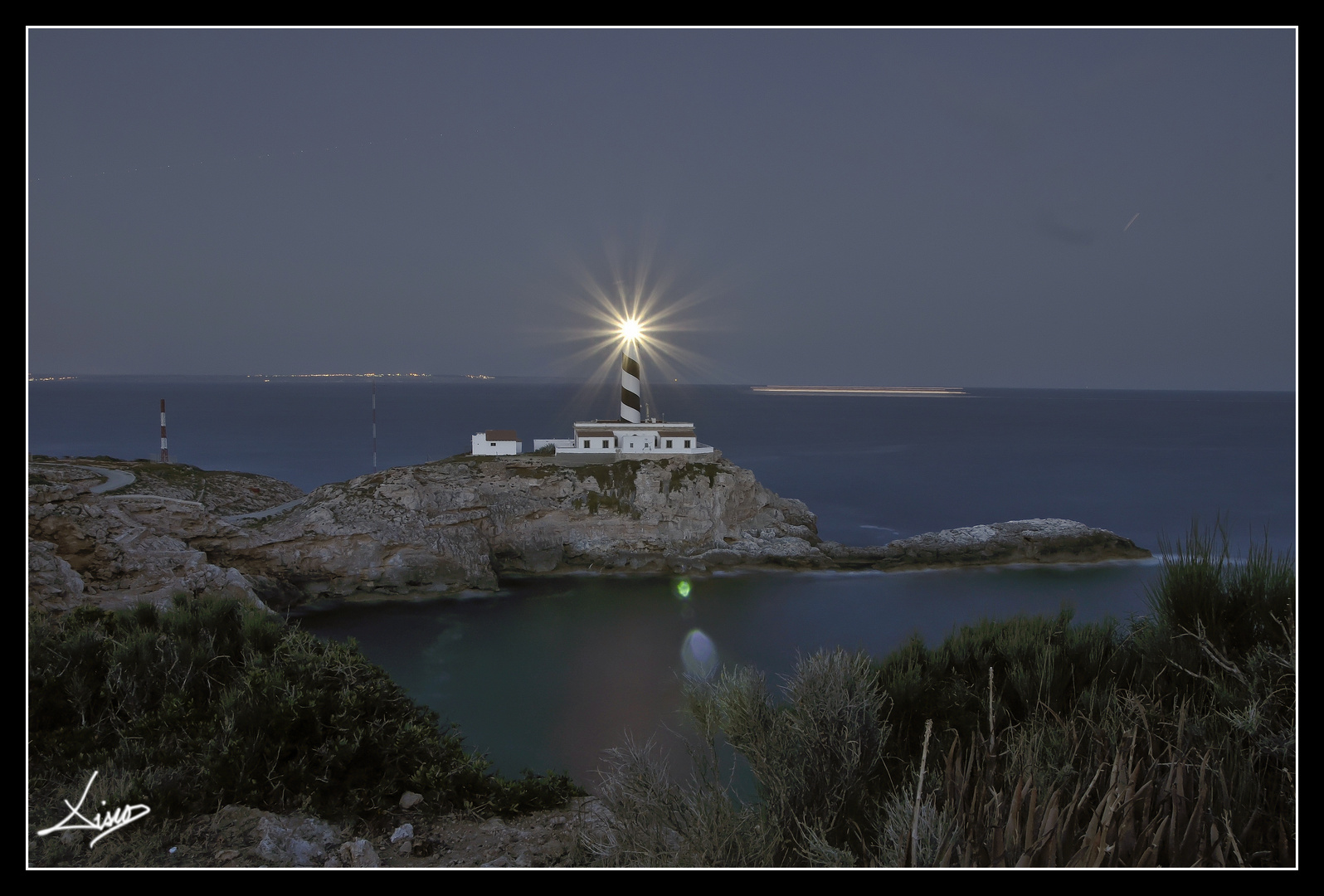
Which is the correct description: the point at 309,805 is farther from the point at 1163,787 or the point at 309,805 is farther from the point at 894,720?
the point at 1163,787

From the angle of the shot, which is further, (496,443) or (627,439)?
(627,439)

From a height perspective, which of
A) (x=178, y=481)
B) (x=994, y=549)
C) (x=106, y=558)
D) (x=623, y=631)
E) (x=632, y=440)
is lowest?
(x=623, y=631)

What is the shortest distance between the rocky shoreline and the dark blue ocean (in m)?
0.99

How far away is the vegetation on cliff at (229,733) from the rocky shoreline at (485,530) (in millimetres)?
12720

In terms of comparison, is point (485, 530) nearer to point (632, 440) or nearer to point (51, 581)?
point (632, 440)

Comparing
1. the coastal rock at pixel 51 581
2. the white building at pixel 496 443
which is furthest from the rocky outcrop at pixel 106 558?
the white building at pixel 496 443

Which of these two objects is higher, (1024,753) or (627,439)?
(627,439)

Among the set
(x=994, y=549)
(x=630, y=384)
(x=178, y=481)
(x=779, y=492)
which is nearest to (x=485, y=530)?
(x=630, y=384)

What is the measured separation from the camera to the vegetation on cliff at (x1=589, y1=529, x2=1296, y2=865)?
2133 millimetres

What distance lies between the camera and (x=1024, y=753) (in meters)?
2.55

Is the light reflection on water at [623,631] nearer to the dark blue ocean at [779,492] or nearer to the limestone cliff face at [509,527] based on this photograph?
the dark blue ocean at [779,492]

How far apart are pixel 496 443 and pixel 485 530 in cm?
424
